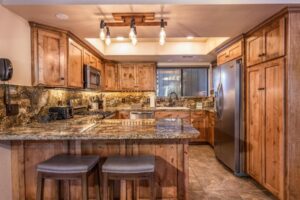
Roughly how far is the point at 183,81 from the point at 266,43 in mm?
3546

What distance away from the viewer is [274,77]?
8.57 ft

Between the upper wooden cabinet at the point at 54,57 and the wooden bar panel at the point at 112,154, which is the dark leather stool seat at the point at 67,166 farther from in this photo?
the upper wooden cabinet at the point at 54,57

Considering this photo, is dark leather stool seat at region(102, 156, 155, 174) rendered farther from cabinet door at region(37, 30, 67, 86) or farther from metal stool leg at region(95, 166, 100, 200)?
cabinet door at region(37, 30, 67, 86)

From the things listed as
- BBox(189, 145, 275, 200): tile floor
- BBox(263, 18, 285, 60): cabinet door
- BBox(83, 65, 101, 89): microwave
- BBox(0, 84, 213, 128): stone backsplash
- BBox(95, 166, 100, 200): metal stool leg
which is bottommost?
BBox(189, 145, 275, 200): tile floor

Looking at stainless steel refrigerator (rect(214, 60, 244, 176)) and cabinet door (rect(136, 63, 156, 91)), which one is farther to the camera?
cabinet door (rect(136, 63, 156, 91))

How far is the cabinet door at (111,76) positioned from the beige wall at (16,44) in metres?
2.88

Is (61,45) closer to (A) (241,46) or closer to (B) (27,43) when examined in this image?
(B) (27,43)

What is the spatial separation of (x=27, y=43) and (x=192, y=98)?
14.7ft

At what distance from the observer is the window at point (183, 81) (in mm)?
6270

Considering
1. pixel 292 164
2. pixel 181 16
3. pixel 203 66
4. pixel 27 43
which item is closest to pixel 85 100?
pixel 27 43

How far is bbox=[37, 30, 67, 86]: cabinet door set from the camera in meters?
2.81

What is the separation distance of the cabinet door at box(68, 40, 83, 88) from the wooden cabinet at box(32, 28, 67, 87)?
17 cm

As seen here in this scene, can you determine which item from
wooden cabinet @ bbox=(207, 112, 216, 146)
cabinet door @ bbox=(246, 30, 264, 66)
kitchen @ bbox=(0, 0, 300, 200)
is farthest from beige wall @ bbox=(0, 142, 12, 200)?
wooden cabinet @ bbox=(207, 112, 216, 146)

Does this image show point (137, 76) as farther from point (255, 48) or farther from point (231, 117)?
point (255, 48)
